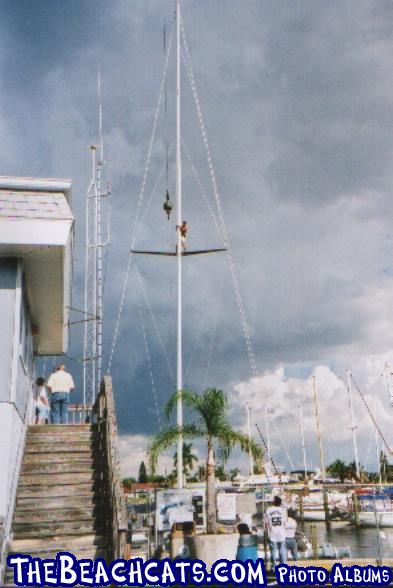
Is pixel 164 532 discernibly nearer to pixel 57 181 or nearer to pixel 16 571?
pixel 16 571

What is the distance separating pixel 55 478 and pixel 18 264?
4.66 m

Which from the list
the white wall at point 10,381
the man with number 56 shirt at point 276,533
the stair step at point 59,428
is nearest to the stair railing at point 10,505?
the white wall at point 10,381

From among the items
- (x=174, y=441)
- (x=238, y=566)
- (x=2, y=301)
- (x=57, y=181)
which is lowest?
(x=238, y=566)

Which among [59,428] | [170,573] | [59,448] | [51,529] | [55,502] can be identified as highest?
[59,428]

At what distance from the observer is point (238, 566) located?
11914 millimetres

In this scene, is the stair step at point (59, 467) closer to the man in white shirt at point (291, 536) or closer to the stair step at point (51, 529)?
the stair step at point (51, 529)

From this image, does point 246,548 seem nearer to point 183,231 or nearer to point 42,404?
point 42,404

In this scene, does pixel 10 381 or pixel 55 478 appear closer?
pixel 10 381

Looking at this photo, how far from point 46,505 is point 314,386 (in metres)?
67.0

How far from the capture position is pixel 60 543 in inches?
431

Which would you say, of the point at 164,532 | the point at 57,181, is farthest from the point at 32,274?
the point at 164,532

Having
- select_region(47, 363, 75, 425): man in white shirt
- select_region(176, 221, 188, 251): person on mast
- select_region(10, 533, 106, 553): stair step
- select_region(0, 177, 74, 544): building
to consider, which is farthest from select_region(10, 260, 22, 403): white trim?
select_region(176, 221, 188, 251): person on mast

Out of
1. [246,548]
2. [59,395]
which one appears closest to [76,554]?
[246,548]

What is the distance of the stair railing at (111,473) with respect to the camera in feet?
33.2
